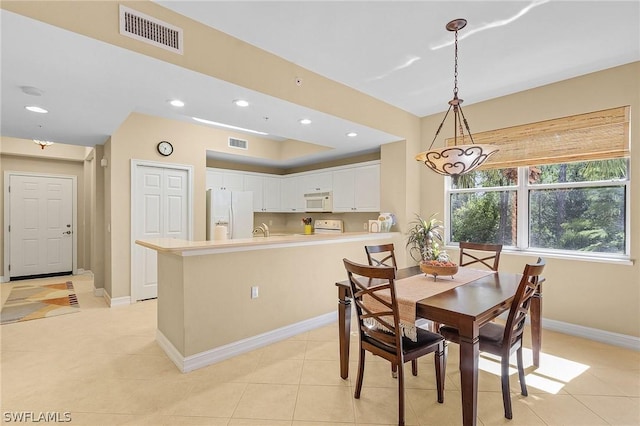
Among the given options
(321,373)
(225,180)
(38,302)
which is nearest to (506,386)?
(321,373)

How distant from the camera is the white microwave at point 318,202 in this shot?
554 cm

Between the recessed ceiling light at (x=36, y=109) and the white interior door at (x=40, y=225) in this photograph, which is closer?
the recessed ceiling light at (x=36, y=109)

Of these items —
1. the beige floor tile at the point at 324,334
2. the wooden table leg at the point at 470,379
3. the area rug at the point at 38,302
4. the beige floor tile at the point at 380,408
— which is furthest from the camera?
the area rug at the point at 38,302

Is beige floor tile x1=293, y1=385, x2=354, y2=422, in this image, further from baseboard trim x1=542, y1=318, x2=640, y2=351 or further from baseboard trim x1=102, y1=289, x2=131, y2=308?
baseboard trim x1=102, y1=289, x2=131, y2=308

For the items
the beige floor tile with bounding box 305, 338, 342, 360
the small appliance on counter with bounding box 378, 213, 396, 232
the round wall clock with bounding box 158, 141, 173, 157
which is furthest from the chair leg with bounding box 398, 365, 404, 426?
the round wall clock with bounding box 158, 141, 173, 157

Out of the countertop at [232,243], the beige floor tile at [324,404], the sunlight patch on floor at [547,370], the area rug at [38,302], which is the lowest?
the beige floor tile at [324,404]

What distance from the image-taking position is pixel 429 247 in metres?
3.71

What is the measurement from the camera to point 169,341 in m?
2.83

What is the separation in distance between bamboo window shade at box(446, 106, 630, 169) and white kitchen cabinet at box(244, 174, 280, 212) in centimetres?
412

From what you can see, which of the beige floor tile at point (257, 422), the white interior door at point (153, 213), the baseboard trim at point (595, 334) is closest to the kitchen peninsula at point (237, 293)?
the beige floor tile at point (257, 422)

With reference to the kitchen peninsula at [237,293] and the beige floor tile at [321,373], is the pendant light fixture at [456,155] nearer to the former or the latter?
the kitchen peninsula at [237,293]

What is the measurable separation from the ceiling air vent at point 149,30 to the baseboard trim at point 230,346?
247 centimetres

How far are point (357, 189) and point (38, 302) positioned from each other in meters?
5.08

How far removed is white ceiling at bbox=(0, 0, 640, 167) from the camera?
217 centimetres
